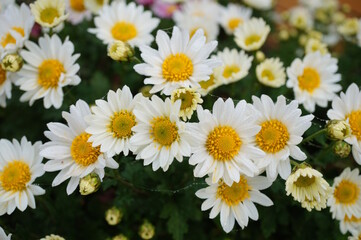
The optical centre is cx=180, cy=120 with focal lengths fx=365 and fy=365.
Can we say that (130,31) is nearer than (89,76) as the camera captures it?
Yes

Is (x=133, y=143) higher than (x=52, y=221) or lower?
higher

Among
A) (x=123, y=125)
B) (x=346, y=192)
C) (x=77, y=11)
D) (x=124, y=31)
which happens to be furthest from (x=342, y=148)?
(x=77, y=11)

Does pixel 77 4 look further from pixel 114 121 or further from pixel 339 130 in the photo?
pixel 339 130

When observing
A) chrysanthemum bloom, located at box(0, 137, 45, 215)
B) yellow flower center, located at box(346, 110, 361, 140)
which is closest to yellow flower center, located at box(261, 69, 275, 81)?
yellow flower center, located at box(346, 110, 361, 140)


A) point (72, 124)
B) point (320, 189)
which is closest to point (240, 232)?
point (320, 189)

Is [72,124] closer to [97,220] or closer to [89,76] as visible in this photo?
[97,220]
